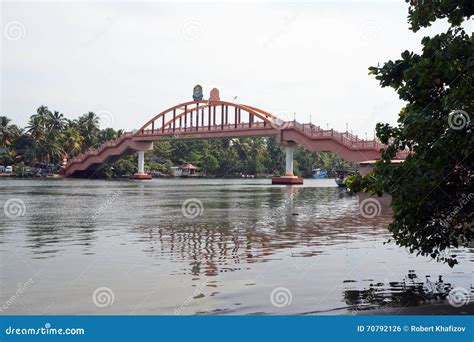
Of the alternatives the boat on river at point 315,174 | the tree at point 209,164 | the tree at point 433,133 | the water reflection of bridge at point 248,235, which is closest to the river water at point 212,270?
the water reflection of bridge at point 248,235

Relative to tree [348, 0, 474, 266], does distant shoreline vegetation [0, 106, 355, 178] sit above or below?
above

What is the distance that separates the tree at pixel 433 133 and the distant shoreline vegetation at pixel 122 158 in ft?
327

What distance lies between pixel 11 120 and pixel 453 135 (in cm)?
11141

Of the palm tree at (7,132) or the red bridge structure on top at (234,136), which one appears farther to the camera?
the palm tree at (7,132)

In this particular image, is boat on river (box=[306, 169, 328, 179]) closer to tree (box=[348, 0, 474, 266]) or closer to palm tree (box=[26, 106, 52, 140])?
palm tree (box=[26, 106, 52, 140])

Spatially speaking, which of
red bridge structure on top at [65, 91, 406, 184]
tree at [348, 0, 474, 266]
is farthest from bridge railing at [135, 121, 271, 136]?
tree at [348, 0, 474, 266]

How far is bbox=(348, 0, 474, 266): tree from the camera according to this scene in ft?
27.7

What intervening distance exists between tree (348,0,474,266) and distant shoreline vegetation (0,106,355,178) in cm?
9957

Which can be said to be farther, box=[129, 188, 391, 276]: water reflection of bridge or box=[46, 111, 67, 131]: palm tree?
box=[46, 111, 67, 131]: palm tree

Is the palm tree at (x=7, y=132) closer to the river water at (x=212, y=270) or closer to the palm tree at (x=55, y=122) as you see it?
the palm tree at (x=55, y=122)

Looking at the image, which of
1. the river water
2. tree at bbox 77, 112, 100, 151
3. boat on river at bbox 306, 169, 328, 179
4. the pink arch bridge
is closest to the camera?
the river water

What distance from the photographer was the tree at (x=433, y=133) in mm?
8430

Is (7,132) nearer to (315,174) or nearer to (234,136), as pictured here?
(234,136)
